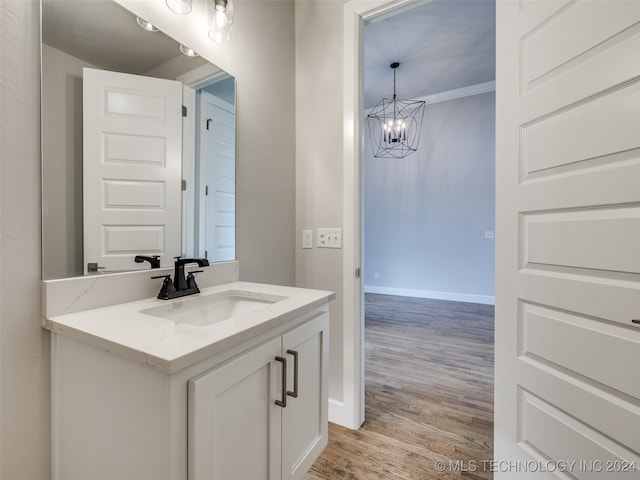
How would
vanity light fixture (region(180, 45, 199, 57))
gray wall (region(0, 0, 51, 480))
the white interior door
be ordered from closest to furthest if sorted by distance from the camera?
gray wall (region(0, 0, 51, 480))
vanity light fixture (region(180, 45, 199, 57))
the white interior door

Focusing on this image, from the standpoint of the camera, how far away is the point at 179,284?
110 centimetres

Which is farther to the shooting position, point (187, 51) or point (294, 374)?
point (187, 51)

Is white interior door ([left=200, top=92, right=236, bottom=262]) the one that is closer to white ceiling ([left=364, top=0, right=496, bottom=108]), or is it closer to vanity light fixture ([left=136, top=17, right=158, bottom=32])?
vanity light fixture ([left=136, top=17, right=158, bottom=32])

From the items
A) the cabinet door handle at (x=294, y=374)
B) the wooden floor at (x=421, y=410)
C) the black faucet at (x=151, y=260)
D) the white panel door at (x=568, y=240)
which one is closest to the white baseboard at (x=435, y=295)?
the wooden floor at (x=421, y=410)

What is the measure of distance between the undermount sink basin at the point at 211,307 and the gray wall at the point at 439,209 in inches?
166

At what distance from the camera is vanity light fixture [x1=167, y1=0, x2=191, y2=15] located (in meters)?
1.11

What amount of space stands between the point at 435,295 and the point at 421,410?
10.6 feet

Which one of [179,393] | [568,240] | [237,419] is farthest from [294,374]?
Result: [568,240]

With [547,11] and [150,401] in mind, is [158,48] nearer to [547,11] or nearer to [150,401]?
[150,401]

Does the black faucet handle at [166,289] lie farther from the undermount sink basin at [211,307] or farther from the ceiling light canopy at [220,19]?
the ceiling light canopy at [220,19]

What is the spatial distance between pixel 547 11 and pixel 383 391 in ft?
7.34

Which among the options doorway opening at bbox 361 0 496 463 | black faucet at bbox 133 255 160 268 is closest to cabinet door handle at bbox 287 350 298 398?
black faucet at bbox 133 255 160 268

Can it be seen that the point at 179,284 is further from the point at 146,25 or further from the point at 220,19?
the point at 220,19

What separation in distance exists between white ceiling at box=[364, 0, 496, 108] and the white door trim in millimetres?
688
